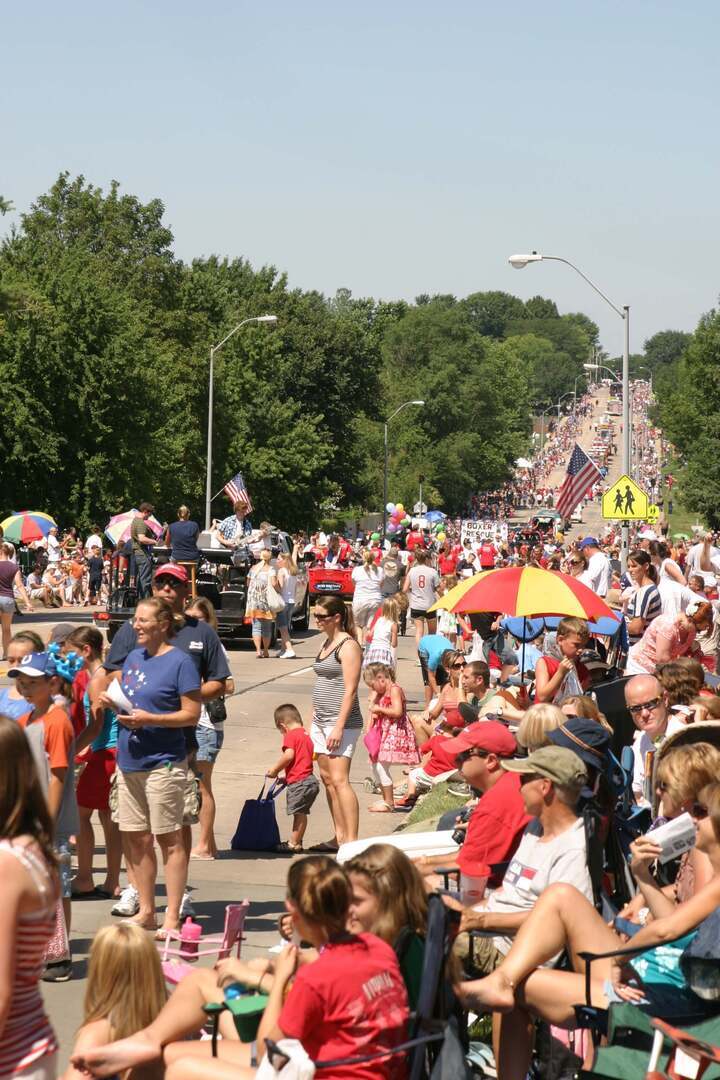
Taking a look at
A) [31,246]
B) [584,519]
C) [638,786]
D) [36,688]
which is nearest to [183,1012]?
[36,688]

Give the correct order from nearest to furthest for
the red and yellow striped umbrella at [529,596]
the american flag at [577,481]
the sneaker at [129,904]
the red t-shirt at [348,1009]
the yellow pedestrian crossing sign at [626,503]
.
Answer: the red t-shirt at [348,1009] < the sneaker at [129,904] < the red and yellow striped umbrella at [529,596] < the yellow pedestrian crossing sign at [626,503] < the american flag at [577,481]

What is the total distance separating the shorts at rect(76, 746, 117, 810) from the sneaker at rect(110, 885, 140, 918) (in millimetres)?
935

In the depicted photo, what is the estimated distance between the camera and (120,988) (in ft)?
18.2

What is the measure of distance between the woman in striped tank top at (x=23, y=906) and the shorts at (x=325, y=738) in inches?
268

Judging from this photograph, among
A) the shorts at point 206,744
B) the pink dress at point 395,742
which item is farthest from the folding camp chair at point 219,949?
the pink dress at point 395,742

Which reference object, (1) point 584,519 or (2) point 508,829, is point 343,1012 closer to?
(2) point 508,829

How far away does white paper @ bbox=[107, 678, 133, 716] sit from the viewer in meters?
8.54

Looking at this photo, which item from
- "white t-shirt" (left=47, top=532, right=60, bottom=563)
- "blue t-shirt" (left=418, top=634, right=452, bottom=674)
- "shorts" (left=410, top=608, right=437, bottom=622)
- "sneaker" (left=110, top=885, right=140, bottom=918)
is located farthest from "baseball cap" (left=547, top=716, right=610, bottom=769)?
"white t-shirt" (left=47, top=532, right=60, bottom=563)

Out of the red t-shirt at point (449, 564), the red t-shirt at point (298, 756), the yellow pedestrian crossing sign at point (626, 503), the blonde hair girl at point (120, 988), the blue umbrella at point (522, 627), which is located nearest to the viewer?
the blonde hair girl at point (120, 988)

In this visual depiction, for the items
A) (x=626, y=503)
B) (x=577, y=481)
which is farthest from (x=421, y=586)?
(x=577, y=481)

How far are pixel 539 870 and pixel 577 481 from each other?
95.0ft

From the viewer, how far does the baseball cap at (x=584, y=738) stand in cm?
736

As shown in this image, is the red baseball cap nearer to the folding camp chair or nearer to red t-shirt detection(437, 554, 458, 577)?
the folding camp chair

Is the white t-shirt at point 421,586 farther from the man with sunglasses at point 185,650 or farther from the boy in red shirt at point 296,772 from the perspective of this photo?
the man with sunglasses at point 185,650
